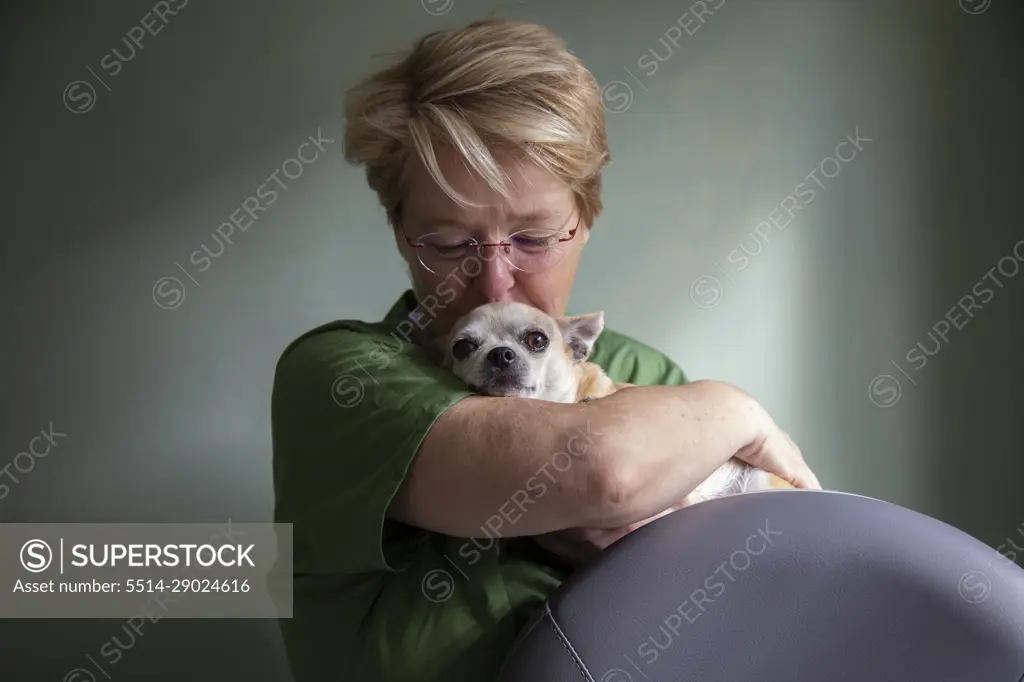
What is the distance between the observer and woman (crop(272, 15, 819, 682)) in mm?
872

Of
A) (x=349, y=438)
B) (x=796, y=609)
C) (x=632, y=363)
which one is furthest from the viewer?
(x=632, y=363)

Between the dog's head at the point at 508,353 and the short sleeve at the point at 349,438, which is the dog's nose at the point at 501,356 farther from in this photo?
the short sleeve at the point at 349,438

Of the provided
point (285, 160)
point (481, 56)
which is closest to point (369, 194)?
point (285, 160)

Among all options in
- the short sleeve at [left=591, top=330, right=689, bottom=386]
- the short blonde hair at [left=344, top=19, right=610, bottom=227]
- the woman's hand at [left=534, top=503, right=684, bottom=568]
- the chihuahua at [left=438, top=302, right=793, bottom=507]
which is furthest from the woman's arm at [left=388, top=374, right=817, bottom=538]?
the short sleeve at [left=591, top=330, right=689, bottom=386]

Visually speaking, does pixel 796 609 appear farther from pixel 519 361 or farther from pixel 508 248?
pixel 508 248

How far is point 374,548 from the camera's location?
0.92 metres

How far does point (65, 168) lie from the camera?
175cm

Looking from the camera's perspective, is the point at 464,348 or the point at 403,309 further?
the point at 403,309

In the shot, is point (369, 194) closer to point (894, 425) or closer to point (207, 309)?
point (207, 309)

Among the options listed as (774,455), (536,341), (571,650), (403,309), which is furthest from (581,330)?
(571,650)

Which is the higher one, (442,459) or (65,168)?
(442,459)

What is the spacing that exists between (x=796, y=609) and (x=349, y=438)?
1.69 feet

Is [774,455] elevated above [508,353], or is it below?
above

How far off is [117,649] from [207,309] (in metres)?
0.75
